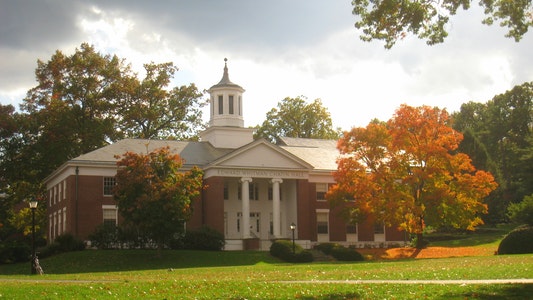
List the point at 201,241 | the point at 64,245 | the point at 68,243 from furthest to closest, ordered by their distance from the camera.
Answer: the point at 201,241
the point at 68,243
the point at 64,245

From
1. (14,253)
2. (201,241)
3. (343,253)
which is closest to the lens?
(14,253)

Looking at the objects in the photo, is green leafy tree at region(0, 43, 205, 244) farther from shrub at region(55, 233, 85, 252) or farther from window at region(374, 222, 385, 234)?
window at region(374, 222, 385, 234)

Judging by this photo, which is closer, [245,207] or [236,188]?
[245,207]

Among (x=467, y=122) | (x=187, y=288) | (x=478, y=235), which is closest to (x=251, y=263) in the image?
(x=187, y=288)

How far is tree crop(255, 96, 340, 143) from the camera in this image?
276 feet

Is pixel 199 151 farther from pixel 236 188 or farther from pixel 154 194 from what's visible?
pixel 154 194

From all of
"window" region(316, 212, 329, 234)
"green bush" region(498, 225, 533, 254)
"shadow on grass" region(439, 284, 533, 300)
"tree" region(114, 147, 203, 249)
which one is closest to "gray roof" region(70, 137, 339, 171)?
"window" region(316, 212, 329, 234)

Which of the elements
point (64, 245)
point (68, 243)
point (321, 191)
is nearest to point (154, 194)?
point (68, 243)

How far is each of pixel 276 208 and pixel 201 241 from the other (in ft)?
24.4

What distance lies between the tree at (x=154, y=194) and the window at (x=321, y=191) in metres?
17.3

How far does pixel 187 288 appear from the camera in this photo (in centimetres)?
1986

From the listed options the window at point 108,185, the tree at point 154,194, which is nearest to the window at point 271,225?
the window at point 108,185

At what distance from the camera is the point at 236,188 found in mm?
56562

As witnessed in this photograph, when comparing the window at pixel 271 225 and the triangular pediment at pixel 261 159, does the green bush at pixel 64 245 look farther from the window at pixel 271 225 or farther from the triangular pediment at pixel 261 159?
the window at pixel 271 225
